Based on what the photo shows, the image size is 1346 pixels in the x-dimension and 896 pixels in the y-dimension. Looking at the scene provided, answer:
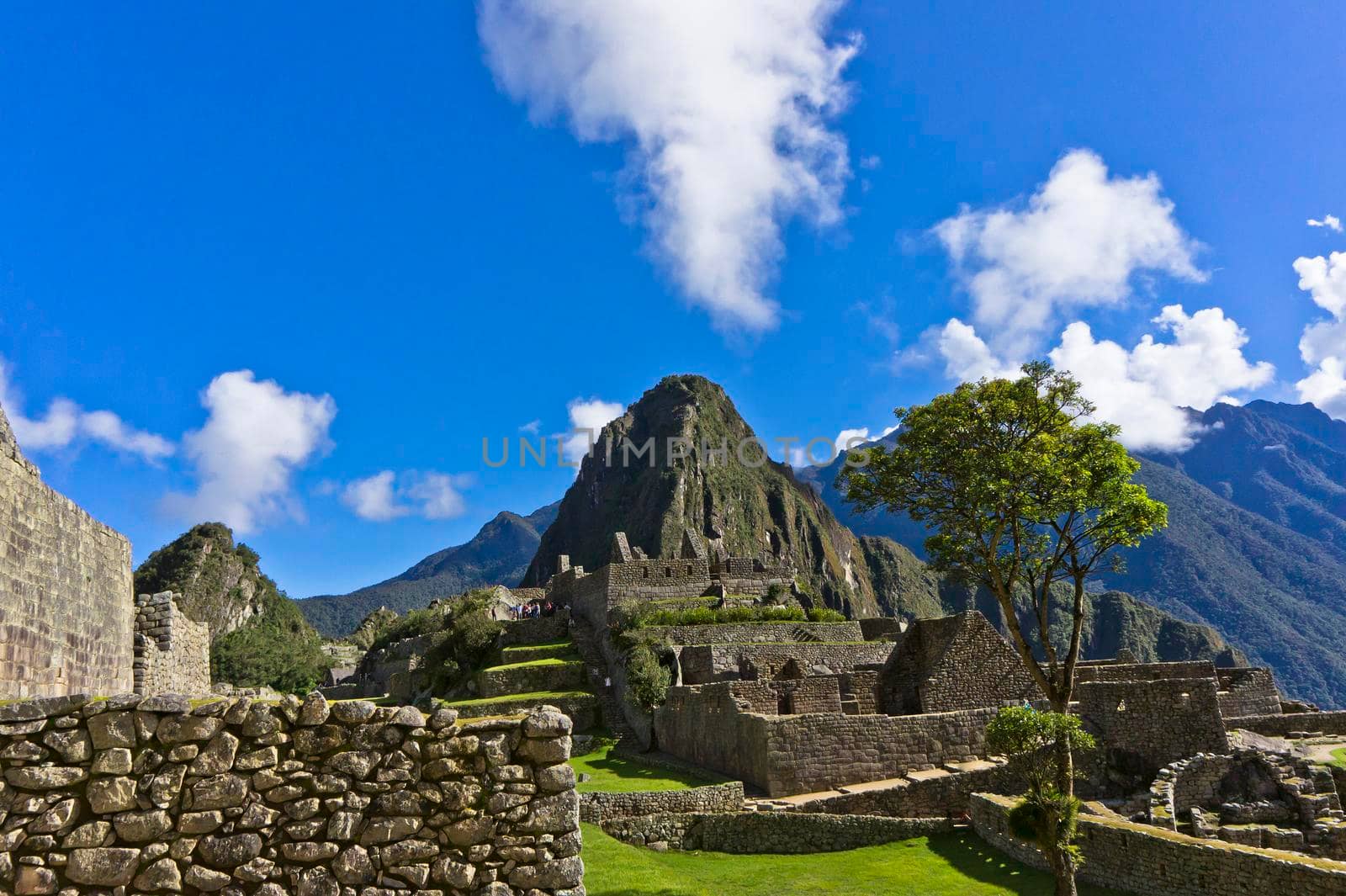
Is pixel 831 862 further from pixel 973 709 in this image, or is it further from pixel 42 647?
pixel 42 647

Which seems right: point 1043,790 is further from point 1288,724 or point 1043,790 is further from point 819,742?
point 1288,724

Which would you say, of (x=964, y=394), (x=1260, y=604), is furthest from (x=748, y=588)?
(x=1260, y=604)

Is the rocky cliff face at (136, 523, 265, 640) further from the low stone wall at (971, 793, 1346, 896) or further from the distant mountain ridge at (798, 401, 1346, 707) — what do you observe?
the low stone wall at (971, 793, 1346, 896)

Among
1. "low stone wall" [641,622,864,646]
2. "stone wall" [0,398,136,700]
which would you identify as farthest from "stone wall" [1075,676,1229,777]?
"stone wall" [0,398,136,700]

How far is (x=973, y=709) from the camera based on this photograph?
62.3 ft

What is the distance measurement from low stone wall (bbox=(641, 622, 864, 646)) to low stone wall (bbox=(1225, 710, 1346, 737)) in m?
12.3

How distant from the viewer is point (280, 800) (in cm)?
514

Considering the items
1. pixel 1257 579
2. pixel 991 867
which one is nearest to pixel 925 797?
pixel 991 867

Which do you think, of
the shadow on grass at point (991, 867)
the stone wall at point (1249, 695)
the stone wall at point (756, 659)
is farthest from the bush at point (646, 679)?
the stone wall at point (1249, 695)

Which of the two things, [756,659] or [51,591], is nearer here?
[51,591]

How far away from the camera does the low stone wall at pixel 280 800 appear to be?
193 inches

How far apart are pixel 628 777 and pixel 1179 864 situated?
11.5 m

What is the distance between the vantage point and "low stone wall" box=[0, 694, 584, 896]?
4914mm

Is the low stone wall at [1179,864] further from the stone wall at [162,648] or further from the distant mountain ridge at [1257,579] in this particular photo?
the distant mountain ridge at [1257,579]
